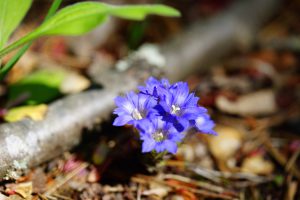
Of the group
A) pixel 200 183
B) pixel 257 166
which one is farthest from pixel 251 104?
pixel 200 183

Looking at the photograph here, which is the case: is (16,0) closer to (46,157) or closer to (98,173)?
(46,157)

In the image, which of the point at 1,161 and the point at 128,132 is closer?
the point at 1,161

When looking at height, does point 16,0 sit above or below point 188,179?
above

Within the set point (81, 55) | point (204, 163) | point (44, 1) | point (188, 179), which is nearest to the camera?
point (188, 179)

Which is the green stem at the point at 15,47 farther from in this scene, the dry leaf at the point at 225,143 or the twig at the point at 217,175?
the dry leaf at the point at 225,143

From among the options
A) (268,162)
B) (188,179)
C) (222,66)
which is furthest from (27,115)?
(222,66)

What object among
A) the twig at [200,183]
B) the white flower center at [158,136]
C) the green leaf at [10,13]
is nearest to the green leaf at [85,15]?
the green leaf at [10,13]

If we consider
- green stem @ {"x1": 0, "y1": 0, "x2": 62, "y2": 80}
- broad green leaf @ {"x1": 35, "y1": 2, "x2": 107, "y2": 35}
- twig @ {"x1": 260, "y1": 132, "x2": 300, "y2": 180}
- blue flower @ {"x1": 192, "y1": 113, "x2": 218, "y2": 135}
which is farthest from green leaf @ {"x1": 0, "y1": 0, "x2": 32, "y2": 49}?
twig @ {"x1": 260, "y1": 132, "x2": 300, "y2": 180}

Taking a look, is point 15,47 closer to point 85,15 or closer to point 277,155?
point 85,15
